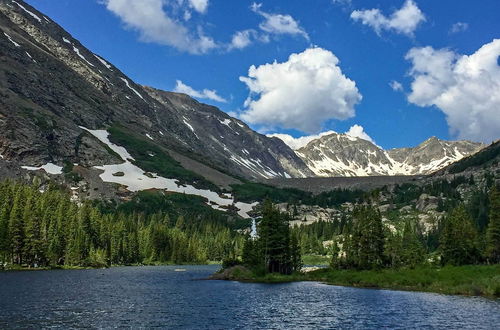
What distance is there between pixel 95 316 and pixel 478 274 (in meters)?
71.6

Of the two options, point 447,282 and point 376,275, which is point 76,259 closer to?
point 376,275

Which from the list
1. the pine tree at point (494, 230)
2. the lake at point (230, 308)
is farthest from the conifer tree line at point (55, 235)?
the pine tree at point (494, 230)

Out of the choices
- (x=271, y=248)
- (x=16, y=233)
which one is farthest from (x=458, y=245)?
(x=16, y=233)

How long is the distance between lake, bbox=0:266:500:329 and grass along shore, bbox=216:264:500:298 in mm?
6156

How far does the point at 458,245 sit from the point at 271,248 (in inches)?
1887

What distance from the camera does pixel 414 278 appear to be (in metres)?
96.4

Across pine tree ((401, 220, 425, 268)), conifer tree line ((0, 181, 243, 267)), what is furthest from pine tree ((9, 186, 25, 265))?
pine tree ((401, 220, 425, 268))

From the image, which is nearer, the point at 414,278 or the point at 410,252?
the point at 414,278

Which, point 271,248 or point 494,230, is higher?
point 494,230

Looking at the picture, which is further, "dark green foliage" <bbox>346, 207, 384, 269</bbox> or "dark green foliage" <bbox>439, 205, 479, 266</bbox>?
"dark green foliage" <bbox>439, 205, 479, 266</bbox>

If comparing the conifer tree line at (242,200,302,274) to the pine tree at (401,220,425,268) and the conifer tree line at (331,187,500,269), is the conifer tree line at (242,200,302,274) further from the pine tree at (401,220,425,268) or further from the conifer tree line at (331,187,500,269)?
the pine tree at (401,220,425,268)

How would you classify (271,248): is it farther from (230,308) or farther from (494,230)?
(494,230)

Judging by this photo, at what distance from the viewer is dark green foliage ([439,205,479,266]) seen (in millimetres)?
120438

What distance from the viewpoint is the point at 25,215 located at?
435 feet
